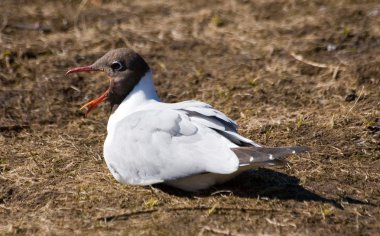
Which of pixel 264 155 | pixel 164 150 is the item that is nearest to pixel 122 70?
pixel 164 150

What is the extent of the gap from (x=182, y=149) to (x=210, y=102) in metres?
2.35

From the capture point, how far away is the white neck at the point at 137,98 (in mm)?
6547

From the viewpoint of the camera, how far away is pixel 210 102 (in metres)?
7.93

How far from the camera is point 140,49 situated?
9.28 meters

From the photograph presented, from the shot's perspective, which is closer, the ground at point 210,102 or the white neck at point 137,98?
the ground at point 210,102

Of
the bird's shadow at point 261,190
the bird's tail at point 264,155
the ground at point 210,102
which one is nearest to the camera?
the bird's tail at point 264,155

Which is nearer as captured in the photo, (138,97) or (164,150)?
(164,150)

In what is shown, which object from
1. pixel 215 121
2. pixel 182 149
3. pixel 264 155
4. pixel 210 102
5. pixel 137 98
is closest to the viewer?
pixel 264 155

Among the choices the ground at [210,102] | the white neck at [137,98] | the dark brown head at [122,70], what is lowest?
the ground at [210,102]

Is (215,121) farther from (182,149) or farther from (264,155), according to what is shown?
(264,155)

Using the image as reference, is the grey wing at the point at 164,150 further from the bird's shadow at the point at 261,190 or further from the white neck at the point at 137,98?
the white neck at the point at 137,98

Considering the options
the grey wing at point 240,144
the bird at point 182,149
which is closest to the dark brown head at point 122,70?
the bird at point 182,149

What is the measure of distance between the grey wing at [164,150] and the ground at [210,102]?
0.70ft

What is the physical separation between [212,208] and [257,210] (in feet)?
1.01
